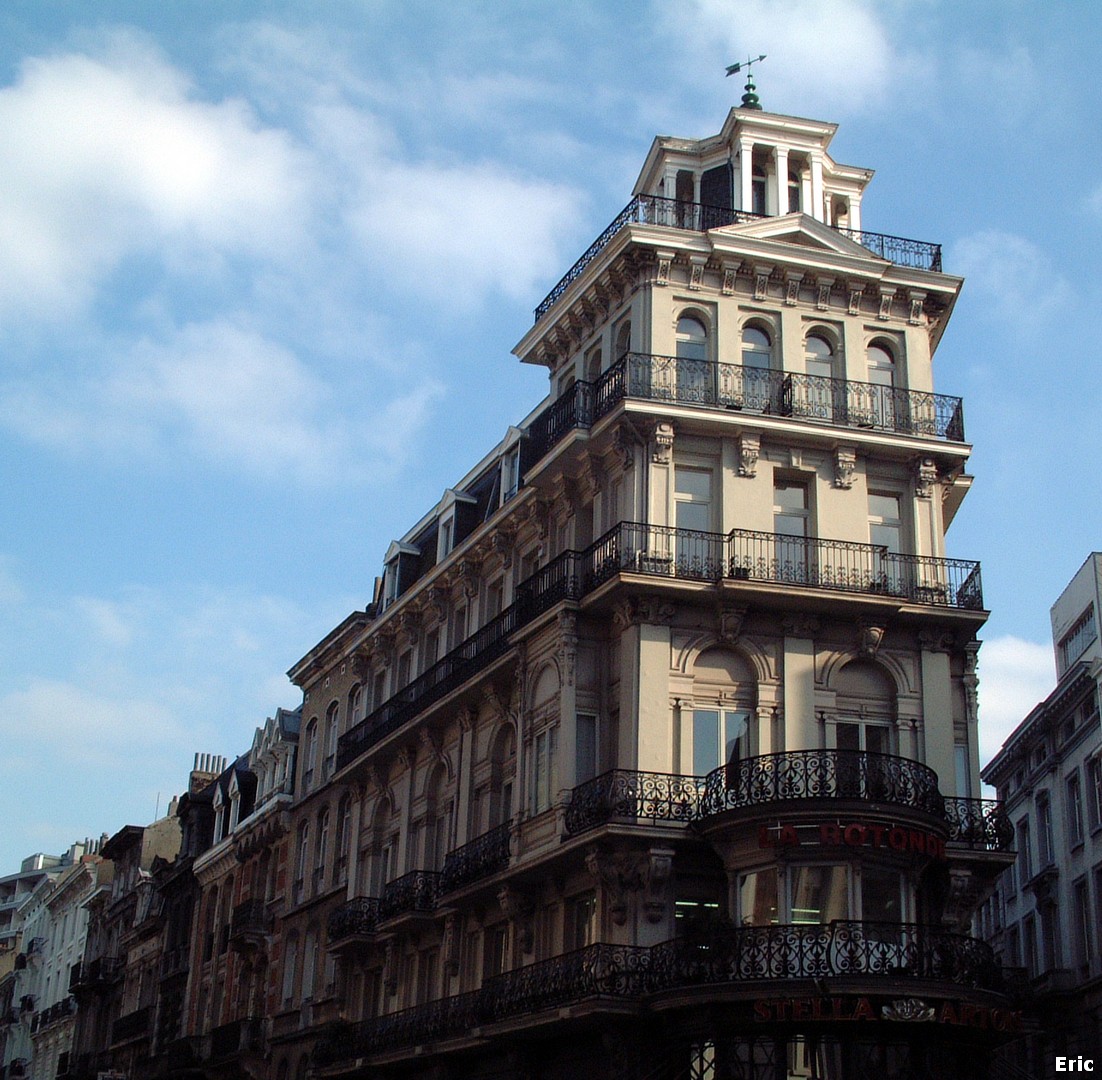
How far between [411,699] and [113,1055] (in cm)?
3727

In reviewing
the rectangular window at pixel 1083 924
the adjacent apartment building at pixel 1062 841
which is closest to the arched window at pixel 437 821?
the adjacent apartment building at pixel 1062 841

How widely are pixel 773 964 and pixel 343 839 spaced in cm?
2256

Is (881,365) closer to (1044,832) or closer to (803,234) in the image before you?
(803,234)

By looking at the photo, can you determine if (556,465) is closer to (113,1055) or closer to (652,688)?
(652,688)

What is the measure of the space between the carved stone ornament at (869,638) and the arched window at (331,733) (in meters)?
22.0

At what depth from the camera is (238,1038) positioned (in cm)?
4950

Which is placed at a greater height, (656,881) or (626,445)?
(626,445)

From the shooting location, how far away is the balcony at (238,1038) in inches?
1916

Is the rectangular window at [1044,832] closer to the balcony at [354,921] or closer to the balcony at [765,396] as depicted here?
the balcony at [765,396]

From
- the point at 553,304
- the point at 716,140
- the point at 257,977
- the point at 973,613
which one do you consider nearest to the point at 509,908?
the point at 973,613

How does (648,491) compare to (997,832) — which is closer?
(997,832)

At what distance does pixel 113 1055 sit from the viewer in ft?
227

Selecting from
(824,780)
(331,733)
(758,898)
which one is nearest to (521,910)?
(758,898)

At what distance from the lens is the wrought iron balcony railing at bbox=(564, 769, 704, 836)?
94.1 feet
